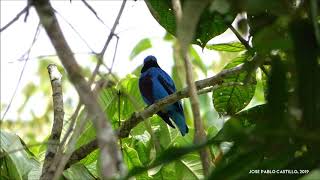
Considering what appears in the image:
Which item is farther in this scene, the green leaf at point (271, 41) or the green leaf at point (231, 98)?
the green leaf at point (231, 98)

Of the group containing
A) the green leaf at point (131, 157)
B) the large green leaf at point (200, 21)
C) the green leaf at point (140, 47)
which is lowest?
the green leaf at point (131, 157)

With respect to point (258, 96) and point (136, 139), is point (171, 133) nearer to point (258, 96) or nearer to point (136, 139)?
point (136, 139)

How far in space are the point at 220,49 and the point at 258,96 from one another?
2.79 meters

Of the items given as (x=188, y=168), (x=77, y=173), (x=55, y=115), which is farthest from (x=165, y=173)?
(x=55, y=115)

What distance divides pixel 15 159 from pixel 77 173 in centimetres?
44

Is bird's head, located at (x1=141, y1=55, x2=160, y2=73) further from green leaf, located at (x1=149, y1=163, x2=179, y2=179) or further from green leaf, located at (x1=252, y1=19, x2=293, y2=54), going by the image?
green leaf, located at (x1=252, y1=19, x2=293, y2=54)

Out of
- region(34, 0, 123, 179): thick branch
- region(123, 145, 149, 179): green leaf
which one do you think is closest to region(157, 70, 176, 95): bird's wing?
region(123, 145, 149, 179): green leaf

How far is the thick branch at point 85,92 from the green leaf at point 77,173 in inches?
45.7

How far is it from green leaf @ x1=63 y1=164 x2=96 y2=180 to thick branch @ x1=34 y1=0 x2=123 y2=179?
1.16 m

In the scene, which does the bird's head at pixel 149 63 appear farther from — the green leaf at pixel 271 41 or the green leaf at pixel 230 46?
the green leaf at pixel 271 41

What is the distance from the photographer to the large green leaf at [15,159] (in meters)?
2.12

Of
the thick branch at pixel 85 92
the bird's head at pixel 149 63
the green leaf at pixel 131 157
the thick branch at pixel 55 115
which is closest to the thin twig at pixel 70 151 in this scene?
the thick branch at pixel 85 92

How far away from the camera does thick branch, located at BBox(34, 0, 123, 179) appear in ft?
3.62

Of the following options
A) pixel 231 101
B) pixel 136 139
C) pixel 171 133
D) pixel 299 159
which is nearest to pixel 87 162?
pixel 136 139
